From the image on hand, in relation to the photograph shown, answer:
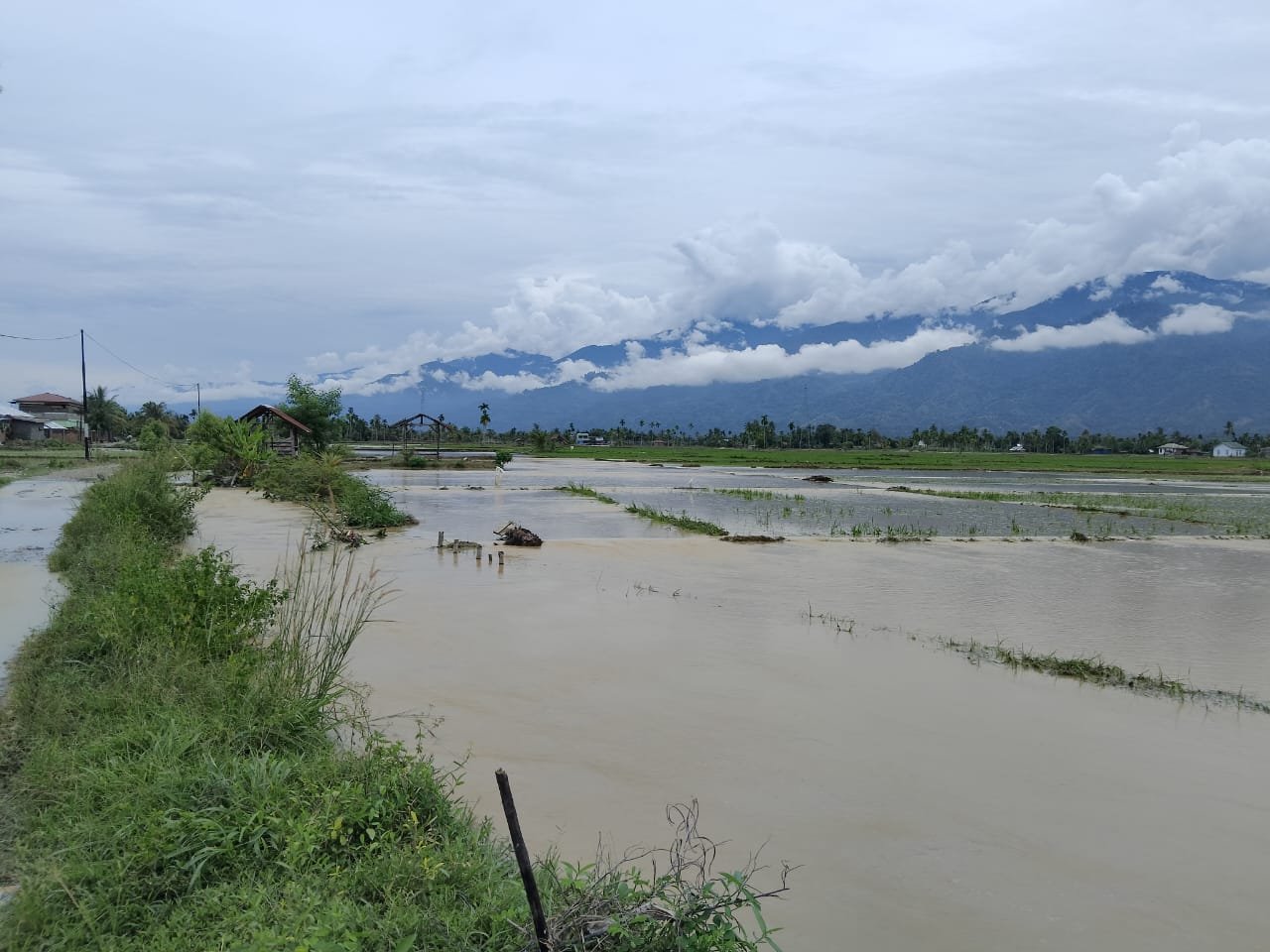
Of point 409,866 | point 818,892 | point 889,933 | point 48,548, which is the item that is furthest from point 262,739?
point 48,548

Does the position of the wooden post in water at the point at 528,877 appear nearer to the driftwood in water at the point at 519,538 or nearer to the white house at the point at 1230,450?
the driftwood in water at the point at 519,538

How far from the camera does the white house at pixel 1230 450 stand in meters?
98.4

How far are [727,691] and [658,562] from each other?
7.18 meters

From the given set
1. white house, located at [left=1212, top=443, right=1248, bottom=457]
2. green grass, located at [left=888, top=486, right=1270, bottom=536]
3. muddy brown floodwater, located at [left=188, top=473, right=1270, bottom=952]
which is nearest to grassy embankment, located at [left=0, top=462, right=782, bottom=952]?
muddy brown floodwater, located at [left=188, top=473, right=1270, bottom=952]

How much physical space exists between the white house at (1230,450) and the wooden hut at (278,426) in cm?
10258

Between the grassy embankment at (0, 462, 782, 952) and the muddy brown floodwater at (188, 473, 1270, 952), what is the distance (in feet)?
2.23

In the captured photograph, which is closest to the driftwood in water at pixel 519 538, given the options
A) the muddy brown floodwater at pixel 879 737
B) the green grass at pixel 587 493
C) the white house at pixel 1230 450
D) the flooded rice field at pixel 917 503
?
the muddy brown floodwater at pixel 879 737

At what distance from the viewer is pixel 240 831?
3453 millimetres

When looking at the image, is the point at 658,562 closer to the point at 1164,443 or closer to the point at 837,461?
the point at 837,461

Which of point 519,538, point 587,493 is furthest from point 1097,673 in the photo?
point 587,493

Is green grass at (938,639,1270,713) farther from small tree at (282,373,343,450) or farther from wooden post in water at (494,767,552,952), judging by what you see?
small tree at (282,373,343,450)

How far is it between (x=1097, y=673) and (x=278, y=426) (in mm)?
35340

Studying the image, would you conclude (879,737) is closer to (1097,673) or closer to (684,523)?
(1097,673)

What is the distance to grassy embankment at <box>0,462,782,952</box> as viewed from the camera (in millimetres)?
2906
